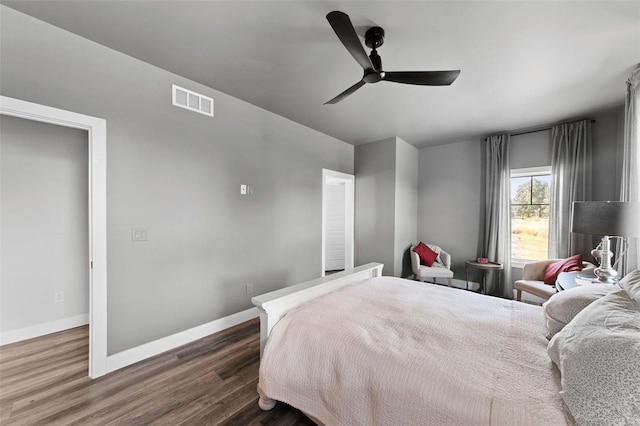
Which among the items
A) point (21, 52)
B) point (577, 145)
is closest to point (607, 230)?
point (577, 145)

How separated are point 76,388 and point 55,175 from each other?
2280mm

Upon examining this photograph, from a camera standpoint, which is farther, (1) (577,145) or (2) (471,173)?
(2) (471,173)

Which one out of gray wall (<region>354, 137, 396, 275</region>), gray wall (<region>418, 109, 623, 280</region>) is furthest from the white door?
gray wall (<region>418, 109, 623, 280</region>)

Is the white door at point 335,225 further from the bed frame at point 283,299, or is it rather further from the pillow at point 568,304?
the pillow at point 568,304

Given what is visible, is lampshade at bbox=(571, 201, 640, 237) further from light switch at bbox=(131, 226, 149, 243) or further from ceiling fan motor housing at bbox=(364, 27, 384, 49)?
light switch at bbox=(131, 226, 149, 243)

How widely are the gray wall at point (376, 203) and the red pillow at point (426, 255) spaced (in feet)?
1.69

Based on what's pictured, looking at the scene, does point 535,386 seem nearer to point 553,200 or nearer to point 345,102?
point 345,102

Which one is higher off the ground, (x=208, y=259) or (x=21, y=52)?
(x=21, y=52)

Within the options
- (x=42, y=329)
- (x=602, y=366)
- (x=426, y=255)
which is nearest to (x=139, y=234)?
(x=42, y=329)

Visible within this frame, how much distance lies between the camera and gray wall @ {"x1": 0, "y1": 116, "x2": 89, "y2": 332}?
2.53 m

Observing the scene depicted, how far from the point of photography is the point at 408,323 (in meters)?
1.54

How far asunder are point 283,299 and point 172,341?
1505 millimetres

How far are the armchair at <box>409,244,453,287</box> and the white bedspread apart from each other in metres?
2.05

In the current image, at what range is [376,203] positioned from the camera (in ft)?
14.5
